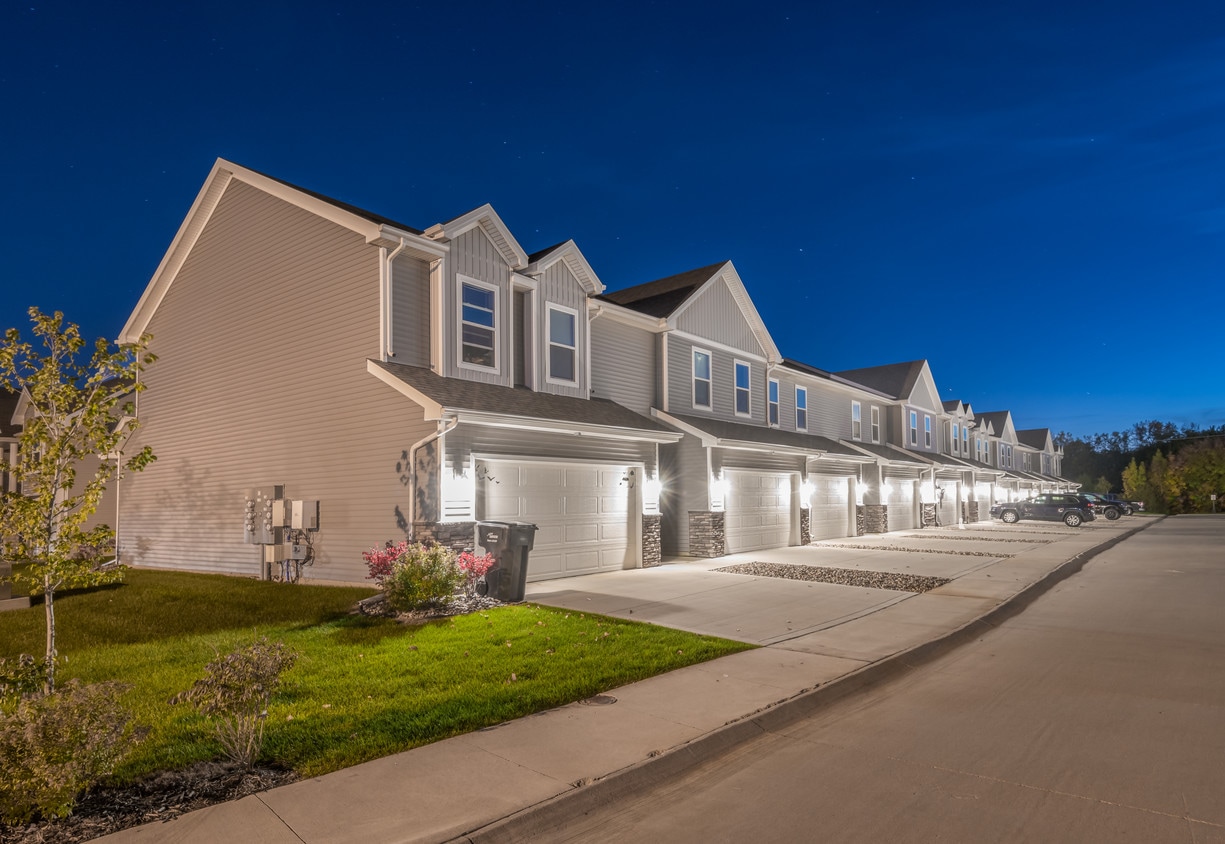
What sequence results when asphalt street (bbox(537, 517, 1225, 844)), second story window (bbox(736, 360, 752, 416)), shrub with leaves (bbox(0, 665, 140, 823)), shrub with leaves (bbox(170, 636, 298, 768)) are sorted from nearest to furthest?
1. shrub with leaves (bbox(0, 665, 140, 823))
2. asphalt street (bbox(537, 517, 1225, 844))
3. shrub with leaves (bbox(170, 636, 298, 768))
4. second story window (bbox(736, 360, 752, 416))

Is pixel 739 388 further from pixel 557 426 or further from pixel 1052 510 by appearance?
pixel 1052 510

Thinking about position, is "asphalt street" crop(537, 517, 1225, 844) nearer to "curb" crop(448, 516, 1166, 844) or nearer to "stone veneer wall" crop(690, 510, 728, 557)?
"curb" crop(448, 516, 1166, 844)

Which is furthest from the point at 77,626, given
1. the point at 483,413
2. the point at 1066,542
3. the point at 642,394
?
the point at 1066,542

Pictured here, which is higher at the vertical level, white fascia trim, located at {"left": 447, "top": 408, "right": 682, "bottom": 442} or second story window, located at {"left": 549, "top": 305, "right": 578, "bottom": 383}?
second story window, located at {"left": 549, "top": 305, "right": 578, "bottom": 383}

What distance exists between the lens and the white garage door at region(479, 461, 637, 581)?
46.0 feet

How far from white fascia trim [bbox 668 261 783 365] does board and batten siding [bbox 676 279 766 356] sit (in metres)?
0.12

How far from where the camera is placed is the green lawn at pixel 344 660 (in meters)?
5.61

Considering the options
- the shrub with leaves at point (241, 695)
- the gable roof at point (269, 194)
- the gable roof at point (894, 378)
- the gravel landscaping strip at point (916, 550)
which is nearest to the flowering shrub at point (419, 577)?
the shrub with leaves at point (241, 695)

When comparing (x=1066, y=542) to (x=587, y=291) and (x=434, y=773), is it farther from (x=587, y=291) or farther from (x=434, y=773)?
(x=434, y=773)

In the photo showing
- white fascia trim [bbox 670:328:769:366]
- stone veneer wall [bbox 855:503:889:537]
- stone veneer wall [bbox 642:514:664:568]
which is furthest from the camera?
stone veneer wall [bbox 855:503:889:537]

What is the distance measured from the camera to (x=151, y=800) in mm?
4512

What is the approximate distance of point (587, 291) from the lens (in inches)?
693

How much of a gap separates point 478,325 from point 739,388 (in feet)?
35.6

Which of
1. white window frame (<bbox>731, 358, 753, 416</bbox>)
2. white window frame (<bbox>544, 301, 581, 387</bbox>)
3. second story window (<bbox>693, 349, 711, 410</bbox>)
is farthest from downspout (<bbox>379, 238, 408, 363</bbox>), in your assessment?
white window frame (<bbox>731, 358, 753, 416</bbox>)
